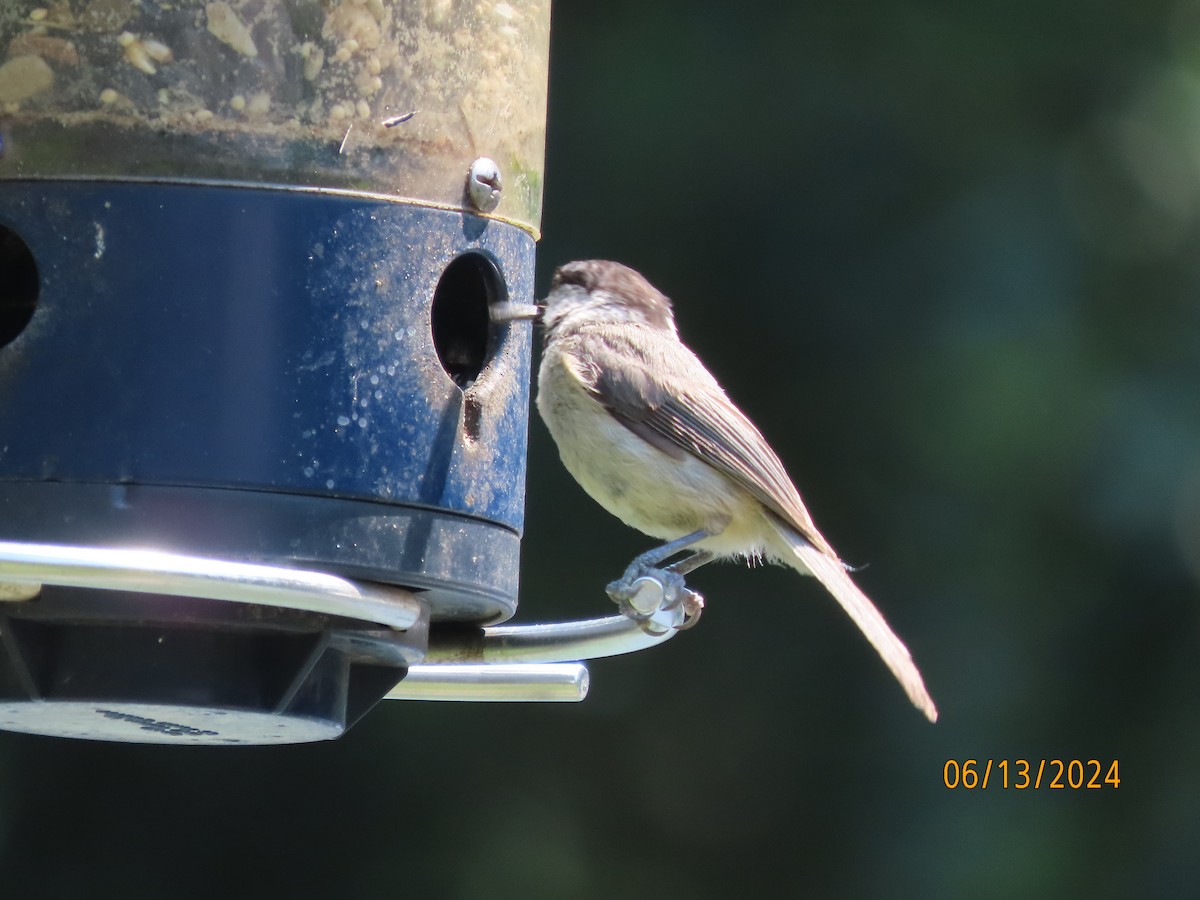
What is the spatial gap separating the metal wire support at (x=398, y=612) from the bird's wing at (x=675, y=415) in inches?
28.8

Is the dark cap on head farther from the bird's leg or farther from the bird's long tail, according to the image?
the bird's leg

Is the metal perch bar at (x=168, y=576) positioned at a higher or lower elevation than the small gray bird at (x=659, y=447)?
lower

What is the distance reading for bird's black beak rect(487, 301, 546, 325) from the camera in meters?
3.61

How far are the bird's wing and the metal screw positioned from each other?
76 centimetres

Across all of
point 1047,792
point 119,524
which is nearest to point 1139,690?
point 1047,792

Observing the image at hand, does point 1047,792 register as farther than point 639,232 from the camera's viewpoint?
No

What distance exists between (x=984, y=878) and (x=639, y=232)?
8.39ft

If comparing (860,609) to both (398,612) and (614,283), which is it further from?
(398,612)

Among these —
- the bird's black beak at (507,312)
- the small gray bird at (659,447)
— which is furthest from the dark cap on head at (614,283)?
the bird's black beak at (507,312)

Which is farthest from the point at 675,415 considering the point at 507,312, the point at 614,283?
the point at 507,312

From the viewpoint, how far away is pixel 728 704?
692 centimetres

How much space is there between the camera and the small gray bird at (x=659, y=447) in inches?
163

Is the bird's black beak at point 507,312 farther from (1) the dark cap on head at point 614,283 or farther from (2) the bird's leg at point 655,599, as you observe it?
(1) the dark cap on head at point 614,283

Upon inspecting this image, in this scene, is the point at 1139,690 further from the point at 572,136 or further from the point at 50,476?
the point at 50,476
